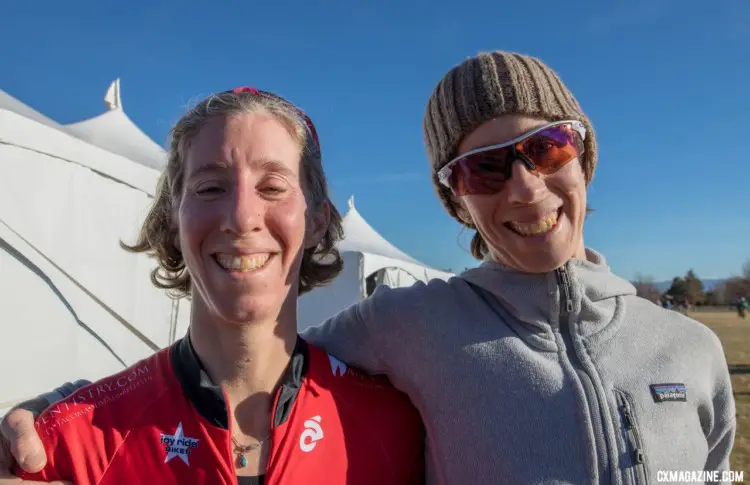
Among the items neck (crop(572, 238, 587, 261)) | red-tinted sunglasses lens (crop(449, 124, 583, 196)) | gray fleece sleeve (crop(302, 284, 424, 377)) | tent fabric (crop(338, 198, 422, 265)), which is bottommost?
gray fleece sleeve (crop(302, 284, 424, 377))

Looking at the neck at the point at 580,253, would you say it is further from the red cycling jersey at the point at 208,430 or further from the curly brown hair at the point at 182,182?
the curly brown hair at the point at 182,182

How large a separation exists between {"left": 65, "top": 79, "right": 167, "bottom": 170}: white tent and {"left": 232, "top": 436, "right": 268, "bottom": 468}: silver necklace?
12.9 feet

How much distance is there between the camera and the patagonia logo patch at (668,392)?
124 centimetres

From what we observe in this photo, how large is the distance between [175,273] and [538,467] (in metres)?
1.25

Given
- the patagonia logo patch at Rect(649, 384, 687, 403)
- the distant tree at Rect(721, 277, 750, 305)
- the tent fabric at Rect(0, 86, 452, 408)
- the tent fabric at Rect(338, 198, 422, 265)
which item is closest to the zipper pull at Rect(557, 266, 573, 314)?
the patagonia logo patch at Rect(649, 384, 687, 403)

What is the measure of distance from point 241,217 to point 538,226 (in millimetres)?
763

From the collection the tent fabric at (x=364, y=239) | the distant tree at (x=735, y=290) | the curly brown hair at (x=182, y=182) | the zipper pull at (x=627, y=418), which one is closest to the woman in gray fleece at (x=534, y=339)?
the zipper pull at (x=627, y=418)

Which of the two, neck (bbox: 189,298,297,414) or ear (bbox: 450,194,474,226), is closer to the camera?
neck (bbox: 189,298,297,414)

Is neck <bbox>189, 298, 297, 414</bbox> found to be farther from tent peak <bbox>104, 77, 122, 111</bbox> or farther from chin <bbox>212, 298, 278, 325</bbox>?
tent peak <bbox>104, 77, 122, 111</bbox>

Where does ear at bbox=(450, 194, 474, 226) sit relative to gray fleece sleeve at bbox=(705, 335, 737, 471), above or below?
above

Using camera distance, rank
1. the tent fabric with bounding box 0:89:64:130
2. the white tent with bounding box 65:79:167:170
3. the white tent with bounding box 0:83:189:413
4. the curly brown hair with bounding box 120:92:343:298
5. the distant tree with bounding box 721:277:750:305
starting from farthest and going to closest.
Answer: the distant tree with bounding box 721:277:750:305
the white tent with bounding box 65:79:167:170
the tent fabric with bounding box 0:89:64:130
the white tent with bounding box 0:83:189:413
the curly brown hair with bounding box 120:92:343:298

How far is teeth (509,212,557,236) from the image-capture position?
134 centimetres

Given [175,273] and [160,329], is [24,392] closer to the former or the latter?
[160,329]

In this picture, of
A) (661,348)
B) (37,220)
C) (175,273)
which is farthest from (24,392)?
(661,348)
